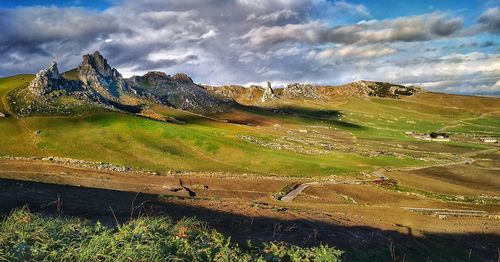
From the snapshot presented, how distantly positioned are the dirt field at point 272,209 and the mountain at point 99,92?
3162 cm

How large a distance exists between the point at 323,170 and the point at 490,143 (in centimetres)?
10353

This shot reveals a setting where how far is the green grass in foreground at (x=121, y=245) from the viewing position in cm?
1070

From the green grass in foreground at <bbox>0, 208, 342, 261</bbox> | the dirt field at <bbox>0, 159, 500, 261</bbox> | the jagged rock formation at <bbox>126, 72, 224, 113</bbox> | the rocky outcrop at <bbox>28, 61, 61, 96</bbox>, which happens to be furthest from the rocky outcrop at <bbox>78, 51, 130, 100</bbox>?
the green grass in foreground at <bbox>0, 208, 342, 261</bbox>

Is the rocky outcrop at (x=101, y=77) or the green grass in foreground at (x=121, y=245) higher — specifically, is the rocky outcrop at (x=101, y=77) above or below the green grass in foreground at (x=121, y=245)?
above

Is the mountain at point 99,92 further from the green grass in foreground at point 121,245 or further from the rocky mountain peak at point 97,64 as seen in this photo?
the green grass in foreground at point 121,245

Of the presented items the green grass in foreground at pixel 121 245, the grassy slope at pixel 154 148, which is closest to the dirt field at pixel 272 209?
the green grass in foreground at pixel 121 245

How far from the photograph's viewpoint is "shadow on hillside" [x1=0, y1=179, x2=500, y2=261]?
22.2 m

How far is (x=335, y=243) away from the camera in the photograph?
80.5 ft

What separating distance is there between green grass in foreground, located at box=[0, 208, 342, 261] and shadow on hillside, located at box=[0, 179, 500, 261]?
573cm

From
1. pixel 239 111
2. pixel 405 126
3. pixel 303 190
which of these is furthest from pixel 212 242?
pixel 405 126

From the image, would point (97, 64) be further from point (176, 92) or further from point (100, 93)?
point (176, 92)

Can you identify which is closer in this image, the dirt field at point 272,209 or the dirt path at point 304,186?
the dirt field at point 272,209

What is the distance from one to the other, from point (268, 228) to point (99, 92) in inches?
3996

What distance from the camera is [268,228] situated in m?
24.5
